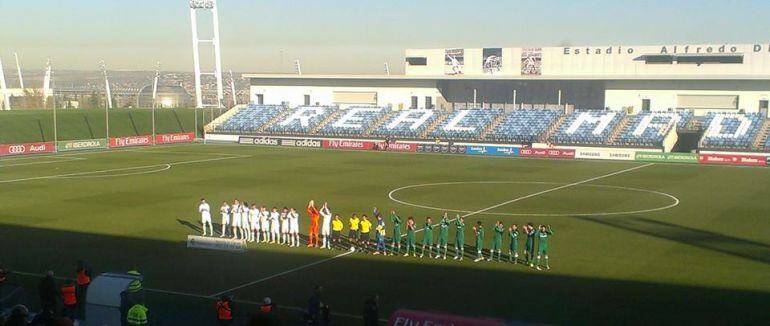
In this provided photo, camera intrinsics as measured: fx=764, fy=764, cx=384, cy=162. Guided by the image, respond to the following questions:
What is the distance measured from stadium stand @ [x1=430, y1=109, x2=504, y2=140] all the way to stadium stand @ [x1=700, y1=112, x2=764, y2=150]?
20.0 metres

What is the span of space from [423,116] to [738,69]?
31218mm

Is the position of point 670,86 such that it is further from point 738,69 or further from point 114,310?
point 114,310

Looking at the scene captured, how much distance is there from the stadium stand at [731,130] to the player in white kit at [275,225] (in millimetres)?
47797

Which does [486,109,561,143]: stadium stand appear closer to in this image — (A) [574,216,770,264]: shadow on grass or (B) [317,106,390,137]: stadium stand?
(B) [317,106,390,137]: stadium stand

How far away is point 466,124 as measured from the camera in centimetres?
7650

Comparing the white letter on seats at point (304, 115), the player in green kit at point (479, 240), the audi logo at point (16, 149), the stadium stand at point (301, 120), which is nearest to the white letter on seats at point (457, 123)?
the stadium stand at point (301, 120)

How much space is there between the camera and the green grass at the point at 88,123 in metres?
72.8

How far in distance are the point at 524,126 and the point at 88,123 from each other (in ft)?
148

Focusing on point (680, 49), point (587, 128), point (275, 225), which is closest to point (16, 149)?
point (275, 225)

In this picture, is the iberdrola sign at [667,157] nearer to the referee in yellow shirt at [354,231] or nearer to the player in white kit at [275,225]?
the referee in yellow shirt at [354,231]

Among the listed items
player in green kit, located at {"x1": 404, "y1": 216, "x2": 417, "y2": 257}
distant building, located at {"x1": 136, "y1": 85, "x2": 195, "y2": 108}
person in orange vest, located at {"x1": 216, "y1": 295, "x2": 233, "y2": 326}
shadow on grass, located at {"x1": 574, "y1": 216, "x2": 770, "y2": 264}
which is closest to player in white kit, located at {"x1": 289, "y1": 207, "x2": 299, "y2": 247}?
player in green kit, located at {"x1": 404, "y1": 216, "x2": 417, "y2": 257}

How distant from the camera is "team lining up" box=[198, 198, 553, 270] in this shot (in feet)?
78.8

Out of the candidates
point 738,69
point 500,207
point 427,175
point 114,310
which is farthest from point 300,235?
point 738,69

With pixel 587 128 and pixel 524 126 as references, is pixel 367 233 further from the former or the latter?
pixel 524 126
